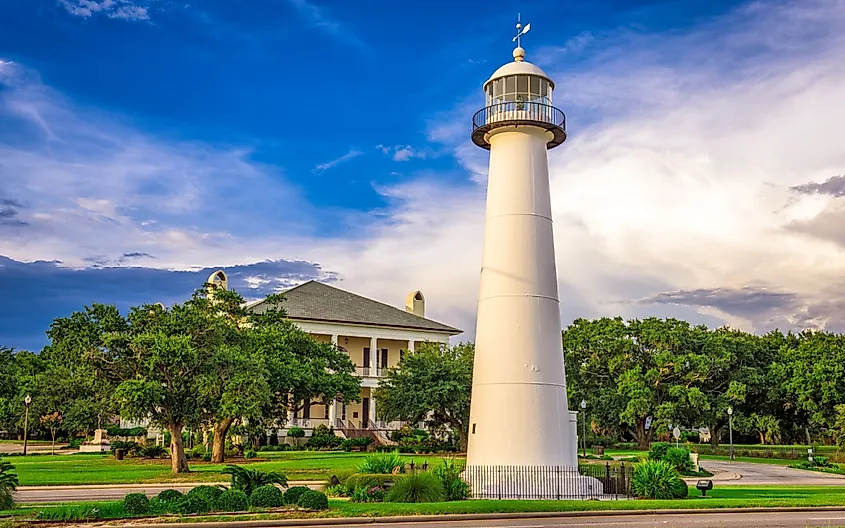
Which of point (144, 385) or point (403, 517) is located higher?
point (144, 385)

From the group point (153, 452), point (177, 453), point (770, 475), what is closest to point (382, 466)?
point (177, 453)

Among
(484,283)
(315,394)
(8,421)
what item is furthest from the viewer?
(8,421)

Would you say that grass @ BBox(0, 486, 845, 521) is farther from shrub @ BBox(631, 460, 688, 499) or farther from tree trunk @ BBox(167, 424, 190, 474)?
tree trunk @ BBox(167, 424, 190, 474)

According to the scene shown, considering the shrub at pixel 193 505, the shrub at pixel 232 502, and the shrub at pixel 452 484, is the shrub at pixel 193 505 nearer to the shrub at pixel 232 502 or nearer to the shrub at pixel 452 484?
the shrub at pixel 232 502

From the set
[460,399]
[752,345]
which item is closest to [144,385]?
[460,399]

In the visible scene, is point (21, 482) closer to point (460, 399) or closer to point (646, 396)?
point (460, 399)

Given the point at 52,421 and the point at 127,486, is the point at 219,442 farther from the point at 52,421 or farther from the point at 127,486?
the point at 52,421

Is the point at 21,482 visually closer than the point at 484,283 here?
No

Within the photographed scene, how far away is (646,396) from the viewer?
59688 millimetres

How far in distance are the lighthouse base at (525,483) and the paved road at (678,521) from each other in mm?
3947

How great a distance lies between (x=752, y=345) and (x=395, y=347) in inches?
1200

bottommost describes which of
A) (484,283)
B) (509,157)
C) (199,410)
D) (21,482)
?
(21,482)

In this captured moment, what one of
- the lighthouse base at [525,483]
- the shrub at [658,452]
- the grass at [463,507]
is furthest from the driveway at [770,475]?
the lighthouse base at [525,483]

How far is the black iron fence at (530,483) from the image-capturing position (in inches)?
996
